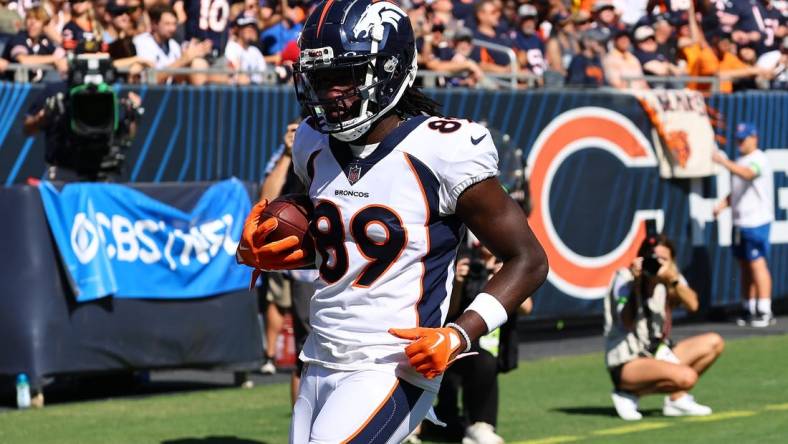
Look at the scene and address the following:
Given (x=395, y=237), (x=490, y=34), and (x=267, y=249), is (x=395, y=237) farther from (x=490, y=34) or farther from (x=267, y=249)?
(x=490, y=34)

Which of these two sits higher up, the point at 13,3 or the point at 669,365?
the point at 13,3

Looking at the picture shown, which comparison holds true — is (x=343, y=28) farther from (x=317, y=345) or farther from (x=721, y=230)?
(x=721, y=230)

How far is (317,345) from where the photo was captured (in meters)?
4.91

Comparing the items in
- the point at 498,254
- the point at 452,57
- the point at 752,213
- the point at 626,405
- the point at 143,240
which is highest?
the point at 498,254

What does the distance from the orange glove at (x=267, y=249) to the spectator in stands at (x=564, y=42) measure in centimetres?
1175

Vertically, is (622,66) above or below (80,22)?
below

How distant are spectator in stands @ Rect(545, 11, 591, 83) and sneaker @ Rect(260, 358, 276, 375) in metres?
5.60

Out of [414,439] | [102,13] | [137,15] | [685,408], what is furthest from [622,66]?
[414,439]

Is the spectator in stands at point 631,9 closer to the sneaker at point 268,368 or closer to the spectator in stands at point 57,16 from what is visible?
the spectator in stands at point 57,16

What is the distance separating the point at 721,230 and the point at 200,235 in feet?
23.0

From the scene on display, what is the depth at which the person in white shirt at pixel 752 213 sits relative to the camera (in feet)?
52.1

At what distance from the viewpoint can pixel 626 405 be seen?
10062 mm

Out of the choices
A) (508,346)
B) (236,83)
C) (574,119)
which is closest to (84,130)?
(236,83)

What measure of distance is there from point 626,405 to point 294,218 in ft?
17.8
